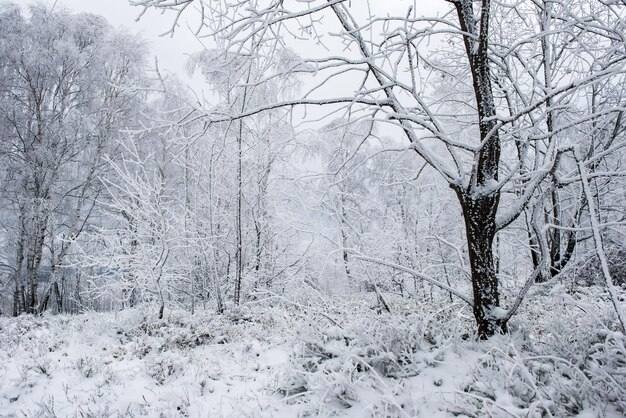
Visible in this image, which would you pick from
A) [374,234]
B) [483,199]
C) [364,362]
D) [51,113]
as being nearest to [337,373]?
[364,362]

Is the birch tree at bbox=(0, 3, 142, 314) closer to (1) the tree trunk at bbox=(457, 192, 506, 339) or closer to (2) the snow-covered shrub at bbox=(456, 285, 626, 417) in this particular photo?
(1) the tree trunk at bbox=(457, 192, 506, 339)

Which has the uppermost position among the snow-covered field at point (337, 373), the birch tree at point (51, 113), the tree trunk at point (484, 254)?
the birch tree at point (51, 113)

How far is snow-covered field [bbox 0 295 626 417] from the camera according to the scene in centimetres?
221

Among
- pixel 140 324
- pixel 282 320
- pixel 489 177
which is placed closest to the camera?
pixel 489 177

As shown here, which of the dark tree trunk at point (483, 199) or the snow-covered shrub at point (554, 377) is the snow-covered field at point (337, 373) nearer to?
the snow-covered shrub at point (554, 377)

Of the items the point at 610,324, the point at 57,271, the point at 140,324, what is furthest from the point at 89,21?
the point at 610,324

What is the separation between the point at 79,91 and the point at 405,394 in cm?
1465

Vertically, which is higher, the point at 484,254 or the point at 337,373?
the point at 484,254

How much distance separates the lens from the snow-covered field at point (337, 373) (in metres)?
2.21

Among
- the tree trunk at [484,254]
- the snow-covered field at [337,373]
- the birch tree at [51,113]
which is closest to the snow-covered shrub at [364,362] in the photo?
the snow-covered field at [337,373]

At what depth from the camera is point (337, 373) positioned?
273 cm

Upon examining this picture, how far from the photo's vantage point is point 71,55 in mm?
11953

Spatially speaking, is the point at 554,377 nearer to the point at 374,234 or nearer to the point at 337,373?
the point at 337,373

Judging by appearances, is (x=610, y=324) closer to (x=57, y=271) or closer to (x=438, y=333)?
(x=438, y=333)
